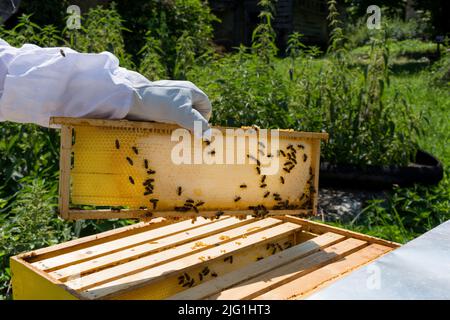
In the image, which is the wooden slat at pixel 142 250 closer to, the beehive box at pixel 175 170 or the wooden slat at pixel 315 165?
the beehive box at pixel 175 170

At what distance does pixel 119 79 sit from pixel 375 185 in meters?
2.83

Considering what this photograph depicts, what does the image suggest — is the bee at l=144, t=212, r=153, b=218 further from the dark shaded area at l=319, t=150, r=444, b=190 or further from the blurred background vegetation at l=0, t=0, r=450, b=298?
the dark shaded area at l=319, t=150, r=444, b=190

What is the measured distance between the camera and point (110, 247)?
220 cm

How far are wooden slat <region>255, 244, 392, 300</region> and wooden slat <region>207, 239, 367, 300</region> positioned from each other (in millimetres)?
30

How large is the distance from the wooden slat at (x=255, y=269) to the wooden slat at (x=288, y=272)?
3 cm

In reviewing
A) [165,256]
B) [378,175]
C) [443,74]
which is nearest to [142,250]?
[165,256]

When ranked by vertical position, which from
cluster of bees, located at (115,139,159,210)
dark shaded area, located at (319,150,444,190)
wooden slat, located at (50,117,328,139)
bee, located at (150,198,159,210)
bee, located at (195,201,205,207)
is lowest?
dark shaded area, located at (319,150,444,190)

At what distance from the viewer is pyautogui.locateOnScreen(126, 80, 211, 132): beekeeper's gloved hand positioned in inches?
72.7

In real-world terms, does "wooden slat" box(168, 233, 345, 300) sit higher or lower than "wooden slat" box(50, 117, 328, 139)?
lower

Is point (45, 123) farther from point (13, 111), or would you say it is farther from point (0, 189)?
point (0, 189)

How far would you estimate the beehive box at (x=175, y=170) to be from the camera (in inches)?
74.4

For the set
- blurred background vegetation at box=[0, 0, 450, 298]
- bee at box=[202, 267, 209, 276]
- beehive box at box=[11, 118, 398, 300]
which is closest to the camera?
beehive box at box=[11, 118, 398, 300]

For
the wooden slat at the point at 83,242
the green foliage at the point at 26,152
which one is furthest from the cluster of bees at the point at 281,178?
the green foliage at the point at 26,152

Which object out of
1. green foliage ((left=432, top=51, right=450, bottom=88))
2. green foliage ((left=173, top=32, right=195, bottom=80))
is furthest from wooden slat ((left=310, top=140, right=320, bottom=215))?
green foliage ((left=432, top=51, right=450, bottom=88))
